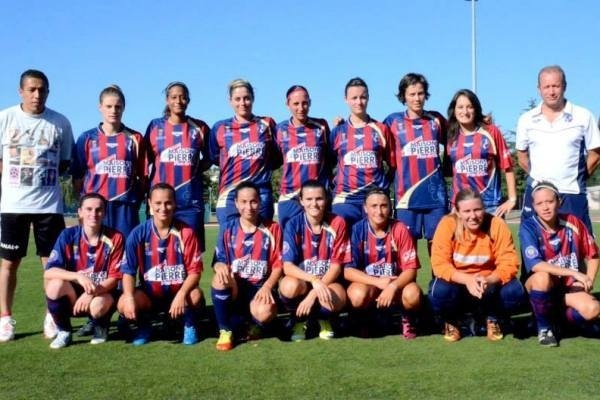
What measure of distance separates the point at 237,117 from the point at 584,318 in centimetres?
309

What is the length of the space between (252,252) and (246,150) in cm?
96

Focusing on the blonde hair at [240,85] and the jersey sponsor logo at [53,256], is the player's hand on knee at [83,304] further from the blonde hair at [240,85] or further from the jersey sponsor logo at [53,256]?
the blonde hair at [240,85]

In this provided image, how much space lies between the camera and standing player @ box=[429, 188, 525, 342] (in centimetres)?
464

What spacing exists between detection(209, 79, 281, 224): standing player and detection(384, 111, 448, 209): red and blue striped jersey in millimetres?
1089

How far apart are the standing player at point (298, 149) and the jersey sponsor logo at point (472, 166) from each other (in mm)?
1137

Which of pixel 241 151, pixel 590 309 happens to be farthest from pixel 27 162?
pixel 590 309

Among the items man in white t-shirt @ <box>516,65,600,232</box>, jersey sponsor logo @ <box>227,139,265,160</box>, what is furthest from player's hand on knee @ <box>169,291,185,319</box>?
man in white t-shirt @ <box>516,65,600,232</box>

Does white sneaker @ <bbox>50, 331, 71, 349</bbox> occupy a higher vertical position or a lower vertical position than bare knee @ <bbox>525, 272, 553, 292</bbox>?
lower

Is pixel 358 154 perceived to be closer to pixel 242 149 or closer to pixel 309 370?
pixel 242 149

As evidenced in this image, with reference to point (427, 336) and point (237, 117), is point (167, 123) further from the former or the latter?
point (427, 336)

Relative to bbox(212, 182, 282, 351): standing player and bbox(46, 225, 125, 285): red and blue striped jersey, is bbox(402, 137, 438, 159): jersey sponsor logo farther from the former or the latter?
bbox(46, 225, 125, 285): red and blue striped jersey

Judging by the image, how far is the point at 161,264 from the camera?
4883 millimetres

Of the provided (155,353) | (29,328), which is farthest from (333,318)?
(29,328)

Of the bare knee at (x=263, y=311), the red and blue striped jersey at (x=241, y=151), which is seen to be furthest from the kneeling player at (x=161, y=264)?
the red and blue striped jersey at (x=241, y=151)
